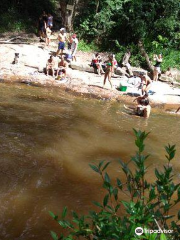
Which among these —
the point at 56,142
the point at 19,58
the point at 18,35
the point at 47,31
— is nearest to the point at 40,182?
the point at 56,142

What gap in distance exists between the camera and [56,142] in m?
8.32

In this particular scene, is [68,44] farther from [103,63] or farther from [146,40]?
[146,40]

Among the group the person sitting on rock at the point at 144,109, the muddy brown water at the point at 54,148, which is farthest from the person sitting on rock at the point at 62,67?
the person sitting on rock at the point at 144,109

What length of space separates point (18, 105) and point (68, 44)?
8007 millimetres

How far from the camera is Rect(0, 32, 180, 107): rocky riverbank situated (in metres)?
13.8

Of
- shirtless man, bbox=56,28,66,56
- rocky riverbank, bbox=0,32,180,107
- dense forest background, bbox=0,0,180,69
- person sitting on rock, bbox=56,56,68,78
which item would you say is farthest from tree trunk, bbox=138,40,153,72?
person sitting on rock, bbox=56,56,68,78

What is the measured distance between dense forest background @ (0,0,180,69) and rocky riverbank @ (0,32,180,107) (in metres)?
2.78

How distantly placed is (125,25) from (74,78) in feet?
22.9

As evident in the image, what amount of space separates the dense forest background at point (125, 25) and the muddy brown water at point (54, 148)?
771 cm

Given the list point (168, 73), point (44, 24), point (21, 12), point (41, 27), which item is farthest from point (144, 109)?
point (21, 12)

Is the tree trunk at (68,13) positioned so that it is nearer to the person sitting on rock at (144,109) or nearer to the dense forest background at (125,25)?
the dense forest background at (125,25)

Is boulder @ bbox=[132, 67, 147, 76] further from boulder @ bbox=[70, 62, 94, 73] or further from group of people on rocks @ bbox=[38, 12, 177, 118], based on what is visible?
boulder @ bbox=[70, 62, 94, 73]

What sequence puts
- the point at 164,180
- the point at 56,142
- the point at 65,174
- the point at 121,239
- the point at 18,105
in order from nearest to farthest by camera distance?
the point at 121,239 → the point at 164,180 → the point at 65,174 → the point at 56,142 → the point at 18,105

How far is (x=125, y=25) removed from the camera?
19.6 meters
